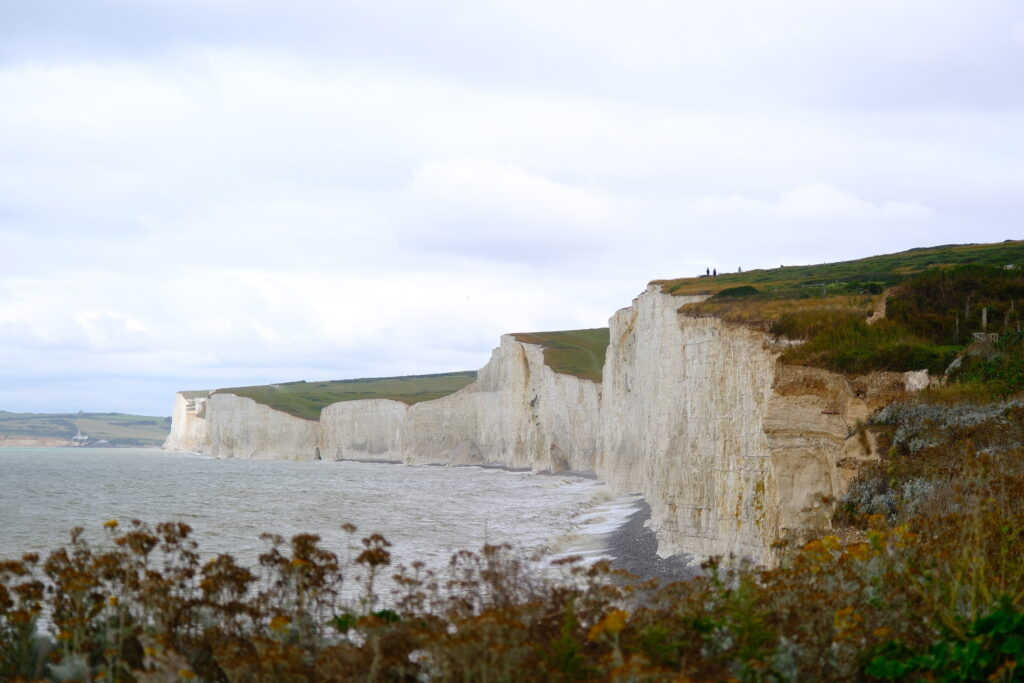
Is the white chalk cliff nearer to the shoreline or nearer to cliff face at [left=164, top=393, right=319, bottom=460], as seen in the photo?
the shoreline

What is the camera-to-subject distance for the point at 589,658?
5988 millimetres

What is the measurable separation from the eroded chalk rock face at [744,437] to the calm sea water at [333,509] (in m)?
3.36

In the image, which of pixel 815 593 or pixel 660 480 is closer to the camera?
pixel 815 593

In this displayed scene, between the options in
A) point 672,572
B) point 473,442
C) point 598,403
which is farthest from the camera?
point 473,442

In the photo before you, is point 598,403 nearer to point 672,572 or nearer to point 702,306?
point 702,306

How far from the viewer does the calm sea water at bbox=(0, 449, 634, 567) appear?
1155 inches

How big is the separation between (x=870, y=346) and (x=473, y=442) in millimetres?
77736

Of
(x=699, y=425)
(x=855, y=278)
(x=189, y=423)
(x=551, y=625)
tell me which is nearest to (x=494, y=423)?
(x=855, y=278)

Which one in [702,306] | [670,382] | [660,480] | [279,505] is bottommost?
[279,505]

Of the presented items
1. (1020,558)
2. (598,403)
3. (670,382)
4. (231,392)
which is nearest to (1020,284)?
(670,382)

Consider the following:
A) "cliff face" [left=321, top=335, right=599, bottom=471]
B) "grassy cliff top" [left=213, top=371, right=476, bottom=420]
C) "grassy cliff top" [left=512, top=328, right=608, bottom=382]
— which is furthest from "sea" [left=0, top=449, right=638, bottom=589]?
"grassy cliff top" [left=213, top=371, right=476, bottom=420]

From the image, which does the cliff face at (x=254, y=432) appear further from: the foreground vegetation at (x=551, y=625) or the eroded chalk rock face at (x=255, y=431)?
the foreground vegetation at (x=551, y=625)

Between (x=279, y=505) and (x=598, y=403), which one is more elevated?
(x=598, y=403)

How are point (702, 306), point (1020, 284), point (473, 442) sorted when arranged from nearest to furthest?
point (1020, 284), point (702, 306), point (473, 442)
